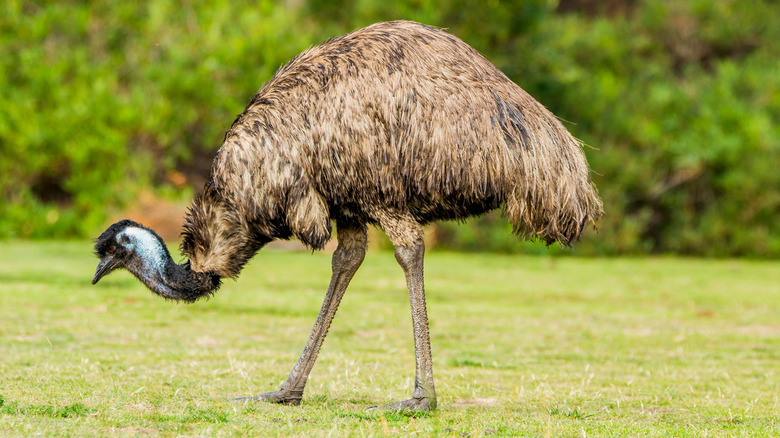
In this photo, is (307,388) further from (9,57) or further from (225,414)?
(9,57)

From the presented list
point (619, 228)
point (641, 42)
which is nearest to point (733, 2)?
point (641, 42)

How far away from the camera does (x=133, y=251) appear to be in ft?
21.9

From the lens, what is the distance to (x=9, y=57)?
19.4 metres

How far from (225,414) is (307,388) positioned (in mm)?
1279

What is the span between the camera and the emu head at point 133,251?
6.56 m

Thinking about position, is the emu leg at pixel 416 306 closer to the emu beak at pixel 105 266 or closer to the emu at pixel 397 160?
the emu at pixel 397 160

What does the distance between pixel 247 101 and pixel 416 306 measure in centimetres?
1389

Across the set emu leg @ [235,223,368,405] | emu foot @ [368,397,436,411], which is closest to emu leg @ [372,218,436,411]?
emu foot @ [368,397,436,411]

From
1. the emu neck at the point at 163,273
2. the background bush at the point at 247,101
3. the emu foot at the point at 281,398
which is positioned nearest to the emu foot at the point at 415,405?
the emu foot at the point at 281,398

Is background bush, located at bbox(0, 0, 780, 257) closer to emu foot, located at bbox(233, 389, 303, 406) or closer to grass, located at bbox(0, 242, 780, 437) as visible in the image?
grass, located at bbox(0, 242, 780, 437)

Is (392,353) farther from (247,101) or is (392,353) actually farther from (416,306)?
(247,101)

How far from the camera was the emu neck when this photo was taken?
6.44 metres

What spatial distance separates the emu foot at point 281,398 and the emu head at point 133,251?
0.89 metres

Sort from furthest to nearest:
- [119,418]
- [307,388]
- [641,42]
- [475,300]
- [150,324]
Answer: [641,42]
[475,300]
[150,324]
[307,388]
[119,418]
